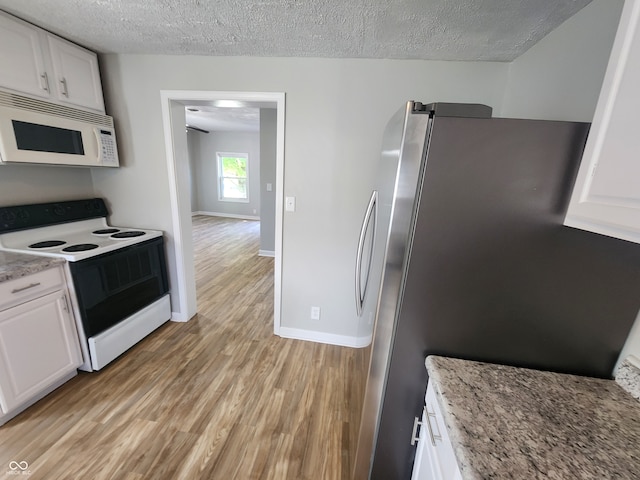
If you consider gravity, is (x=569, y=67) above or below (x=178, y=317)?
above

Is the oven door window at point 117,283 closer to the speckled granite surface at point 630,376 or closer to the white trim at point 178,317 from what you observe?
the white trim at point 178,317

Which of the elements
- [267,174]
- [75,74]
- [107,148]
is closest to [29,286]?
[107,148]

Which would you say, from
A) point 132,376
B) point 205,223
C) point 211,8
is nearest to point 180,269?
point 132,376

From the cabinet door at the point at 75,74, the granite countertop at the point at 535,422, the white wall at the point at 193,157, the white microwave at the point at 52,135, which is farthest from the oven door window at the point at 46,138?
the white wall at the point at 193,157

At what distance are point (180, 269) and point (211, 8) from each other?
198cm

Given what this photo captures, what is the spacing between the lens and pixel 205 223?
6.93 meters

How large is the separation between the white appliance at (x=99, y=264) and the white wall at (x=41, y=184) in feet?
0.29

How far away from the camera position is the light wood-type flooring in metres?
1.32

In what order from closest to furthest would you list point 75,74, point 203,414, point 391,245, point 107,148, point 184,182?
point 391,245 < point 203,414 < point 75,74 < point 107,148 < point 184,182

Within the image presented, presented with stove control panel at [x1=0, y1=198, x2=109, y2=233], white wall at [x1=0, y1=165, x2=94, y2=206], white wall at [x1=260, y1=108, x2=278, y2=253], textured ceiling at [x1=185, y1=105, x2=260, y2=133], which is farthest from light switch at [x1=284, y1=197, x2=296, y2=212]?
textured ceiling at [x1=185, y1=105, x2=260, y2=133]

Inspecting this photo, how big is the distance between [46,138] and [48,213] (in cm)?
60

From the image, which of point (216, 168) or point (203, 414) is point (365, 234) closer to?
point (203, 414)

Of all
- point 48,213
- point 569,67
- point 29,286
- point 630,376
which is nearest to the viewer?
point 630,376

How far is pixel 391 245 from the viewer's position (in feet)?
3.10
